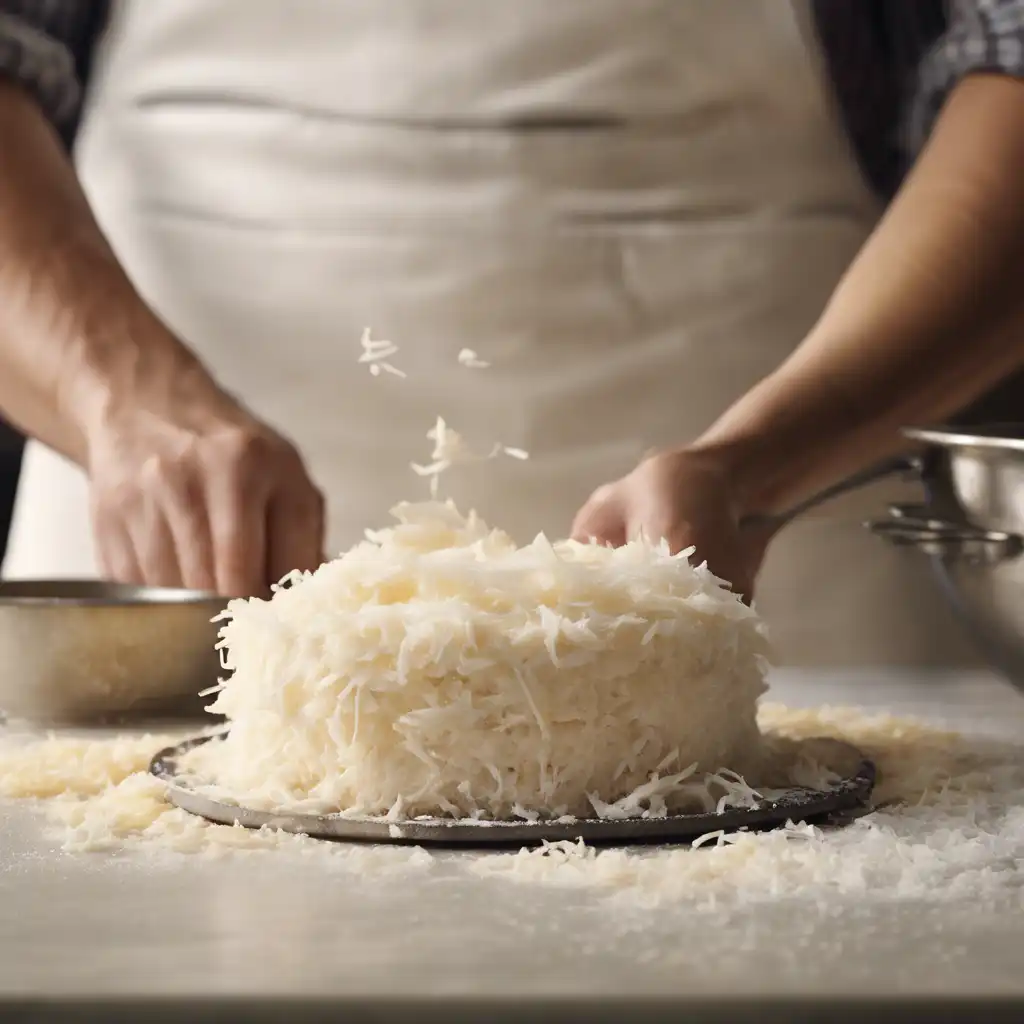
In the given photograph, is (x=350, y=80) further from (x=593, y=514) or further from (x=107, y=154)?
(x=593, y=514)

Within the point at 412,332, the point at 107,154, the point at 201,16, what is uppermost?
the point at 201,16

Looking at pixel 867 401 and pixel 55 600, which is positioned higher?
pixel 867 401

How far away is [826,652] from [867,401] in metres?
0.43

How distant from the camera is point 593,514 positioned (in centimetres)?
122

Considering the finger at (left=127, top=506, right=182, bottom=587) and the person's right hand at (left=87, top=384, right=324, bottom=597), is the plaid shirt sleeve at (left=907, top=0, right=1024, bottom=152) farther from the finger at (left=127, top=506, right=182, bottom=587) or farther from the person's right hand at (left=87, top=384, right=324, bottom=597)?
the finger at (left=127, top=506, right=182, bottom=587)

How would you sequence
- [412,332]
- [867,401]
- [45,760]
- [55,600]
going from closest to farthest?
[45,760]
[55,600]
[867,401]
[412,332]

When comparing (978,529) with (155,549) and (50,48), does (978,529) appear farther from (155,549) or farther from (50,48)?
(50,48)

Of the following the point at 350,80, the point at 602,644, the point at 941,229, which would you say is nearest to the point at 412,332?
the point at 350,80

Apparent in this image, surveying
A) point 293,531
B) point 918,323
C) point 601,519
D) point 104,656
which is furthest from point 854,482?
point 104,656

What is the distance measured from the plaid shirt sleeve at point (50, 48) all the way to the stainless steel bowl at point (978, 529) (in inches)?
43.6

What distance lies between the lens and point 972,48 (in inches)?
64.1

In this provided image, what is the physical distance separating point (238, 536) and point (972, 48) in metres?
0.89

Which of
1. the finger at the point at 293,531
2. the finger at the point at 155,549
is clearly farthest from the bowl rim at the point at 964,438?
the finger at the point at 155,549

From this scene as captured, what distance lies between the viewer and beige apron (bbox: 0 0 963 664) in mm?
1783
